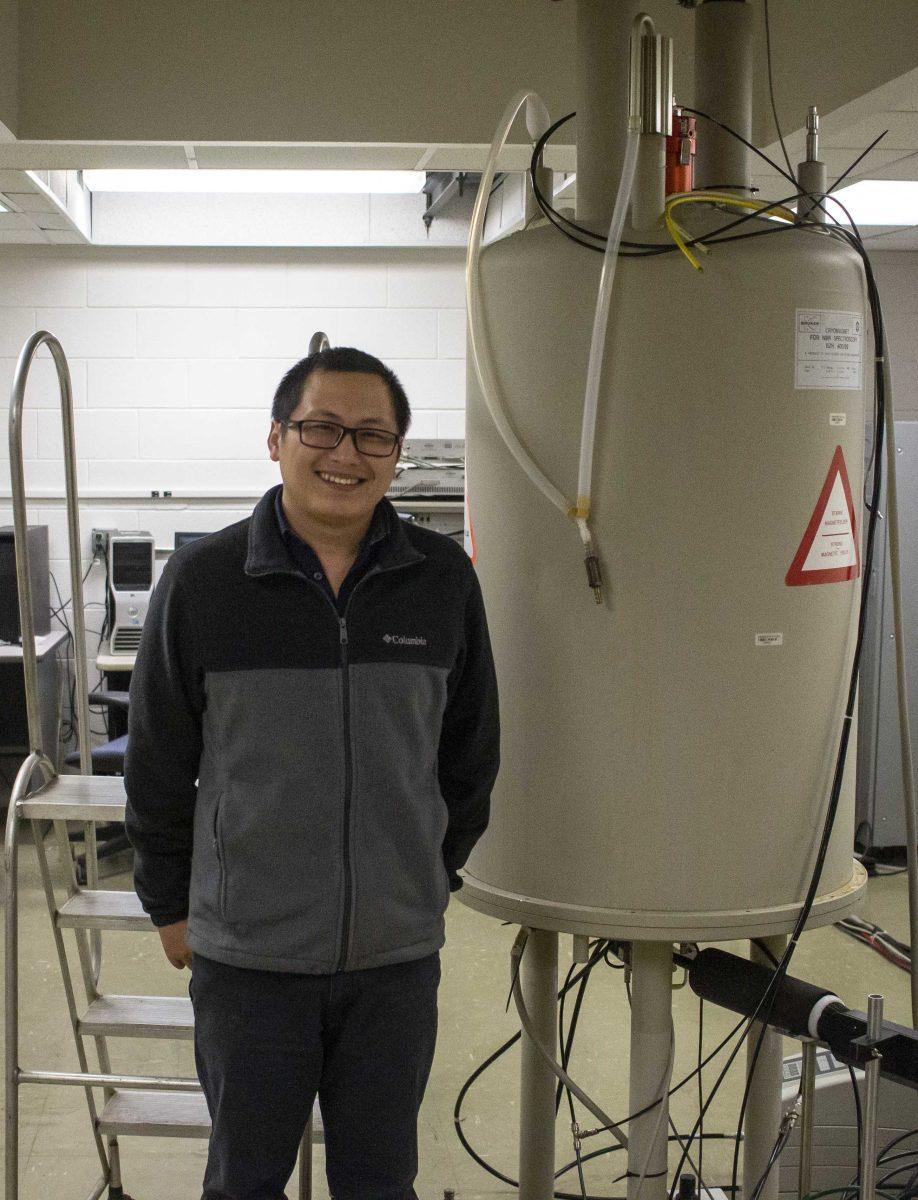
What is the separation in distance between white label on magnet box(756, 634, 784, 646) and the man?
41 cm

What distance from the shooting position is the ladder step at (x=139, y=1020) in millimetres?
2053

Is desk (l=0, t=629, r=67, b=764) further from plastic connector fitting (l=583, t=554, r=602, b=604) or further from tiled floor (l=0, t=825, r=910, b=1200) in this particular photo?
plastic connector fitting (l=583, t=554, r=602, b=604)

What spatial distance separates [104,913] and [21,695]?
3364 mm

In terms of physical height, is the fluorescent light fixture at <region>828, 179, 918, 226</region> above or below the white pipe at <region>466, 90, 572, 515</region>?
above

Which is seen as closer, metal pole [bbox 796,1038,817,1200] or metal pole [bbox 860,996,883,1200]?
metal pole [bbox 860,996,883,1200]

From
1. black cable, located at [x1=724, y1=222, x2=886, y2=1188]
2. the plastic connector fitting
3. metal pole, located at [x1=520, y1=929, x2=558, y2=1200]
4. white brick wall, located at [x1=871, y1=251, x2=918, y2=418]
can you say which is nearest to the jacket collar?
the plastic connector fitting

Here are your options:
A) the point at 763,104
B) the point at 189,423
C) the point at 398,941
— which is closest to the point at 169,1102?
the point at 398,941

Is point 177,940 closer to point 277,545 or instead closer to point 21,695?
point 277,545

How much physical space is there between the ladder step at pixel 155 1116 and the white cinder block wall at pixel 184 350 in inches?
143

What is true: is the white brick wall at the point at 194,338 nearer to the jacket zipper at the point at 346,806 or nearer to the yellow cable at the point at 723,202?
the yellow cable at the point at 723,202

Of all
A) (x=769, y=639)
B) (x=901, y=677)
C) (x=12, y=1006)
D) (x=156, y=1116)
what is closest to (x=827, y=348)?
(x=769, y=639)

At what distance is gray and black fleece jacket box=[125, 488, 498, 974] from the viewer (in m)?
1.48

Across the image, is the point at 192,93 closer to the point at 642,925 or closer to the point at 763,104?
the point at 763,104

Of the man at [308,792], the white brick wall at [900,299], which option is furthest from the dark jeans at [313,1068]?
the white brick wall at [900,299]
